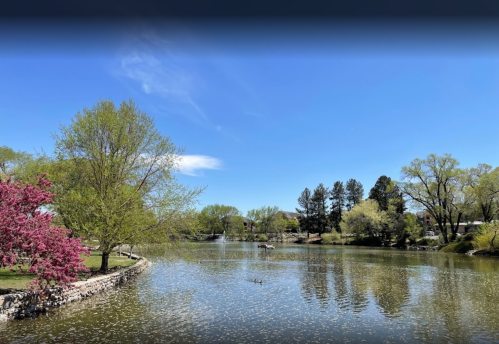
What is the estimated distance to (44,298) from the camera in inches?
540

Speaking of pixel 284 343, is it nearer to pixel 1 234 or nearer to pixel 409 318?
pixel 409 318

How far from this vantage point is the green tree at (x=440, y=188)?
55531 mm

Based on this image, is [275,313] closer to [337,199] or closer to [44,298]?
[44,298]

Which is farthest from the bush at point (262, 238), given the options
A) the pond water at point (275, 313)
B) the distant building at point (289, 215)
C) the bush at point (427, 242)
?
the pond water at point (275, 313)

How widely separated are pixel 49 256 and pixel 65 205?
8.09 meters

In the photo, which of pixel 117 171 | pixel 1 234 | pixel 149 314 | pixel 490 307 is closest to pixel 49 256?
pixel 1 234

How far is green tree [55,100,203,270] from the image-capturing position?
20.2 m

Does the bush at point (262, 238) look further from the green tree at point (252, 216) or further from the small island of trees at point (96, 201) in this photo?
the small island of trees at point (96, 201)

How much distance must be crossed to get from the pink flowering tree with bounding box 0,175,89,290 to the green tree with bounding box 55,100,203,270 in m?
5.54

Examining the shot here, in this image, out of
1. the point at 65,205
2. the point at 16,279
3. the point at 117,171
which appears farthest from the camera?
the point at 117,171

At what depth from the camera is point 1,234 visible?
12141 millimetres

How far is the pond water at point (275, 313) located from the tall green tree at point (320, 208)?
84.1 metres

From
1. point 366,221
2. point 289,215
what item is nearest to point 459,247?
point 366,221

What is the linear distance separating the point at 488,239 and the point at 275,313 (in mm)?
42214
